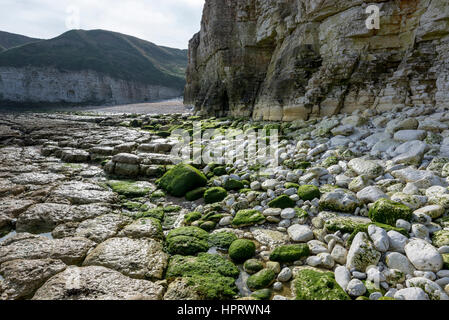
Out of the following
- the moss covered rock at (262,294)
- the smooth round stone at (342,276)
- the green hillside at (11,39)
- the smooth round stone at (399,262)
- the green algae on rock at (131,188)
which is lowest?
the moss covered rock at (262,294)

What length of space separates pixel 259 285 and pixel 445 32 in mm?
9311

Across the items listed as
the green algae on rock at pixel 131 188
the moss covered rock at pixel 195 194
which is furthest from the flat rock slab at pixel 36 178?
the moss covered rock at pixel 195 194

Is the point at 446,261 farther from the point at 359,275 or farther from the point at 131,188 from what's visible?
the point at 131,188

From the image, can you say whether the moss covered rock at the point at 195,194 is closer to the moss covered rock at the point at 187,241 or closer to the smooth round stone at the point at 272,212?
the moss covered rock at the point at 187,241

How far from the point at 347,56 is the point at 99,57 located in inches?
4064

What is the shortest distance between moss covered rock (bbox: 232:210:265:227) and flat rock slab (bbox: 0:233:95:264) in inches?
109

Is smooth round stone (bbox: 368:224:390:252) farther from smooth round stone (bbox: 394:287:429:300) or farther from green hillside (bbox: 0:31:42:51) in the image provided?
green hillside (bbox: 0:31:42:51)

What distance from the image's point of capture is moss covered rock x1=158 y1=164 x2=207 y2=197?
668 cm

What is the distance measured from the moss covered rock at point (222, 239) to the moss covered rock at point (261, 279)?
94 centimetres

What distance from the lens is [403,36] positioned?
26.6 feet

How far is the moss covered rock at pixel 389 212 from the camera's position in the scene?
11.5 ft

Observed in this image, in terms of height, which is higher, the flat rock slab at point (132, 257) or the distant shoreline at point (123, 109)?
the distant shoreline at point (123, 109)

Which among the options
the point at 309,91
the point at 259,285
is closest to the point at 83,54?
the point at 309,91
